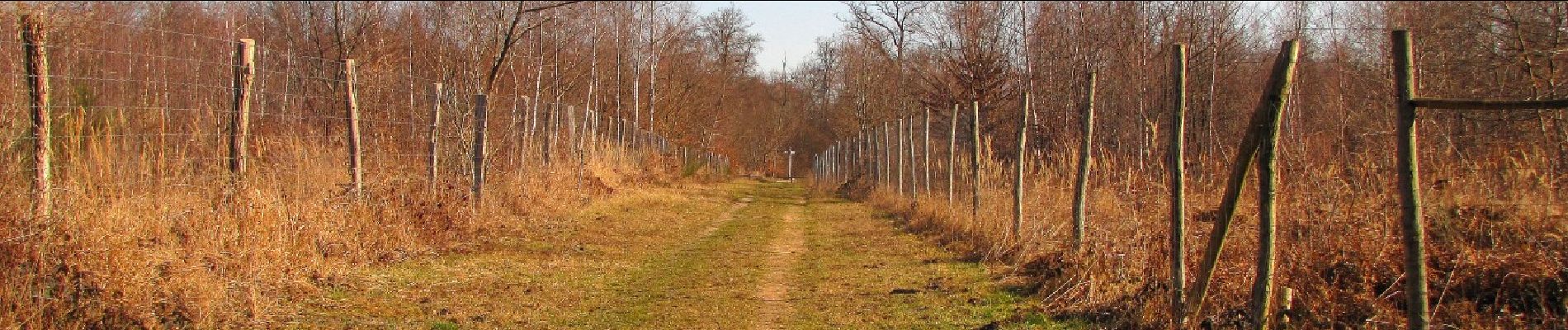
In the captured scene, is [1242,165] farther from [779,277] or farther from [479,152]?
[479,152]

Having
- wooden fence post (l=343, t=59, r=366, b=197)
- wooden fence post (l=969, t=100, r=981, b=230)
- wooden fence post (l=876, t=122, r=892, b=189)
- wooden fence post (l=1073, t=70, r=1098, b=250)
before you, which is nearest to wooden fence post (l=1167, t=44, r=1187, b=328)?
wooden fence post (l=1073, t=70, r=1098, b=250)

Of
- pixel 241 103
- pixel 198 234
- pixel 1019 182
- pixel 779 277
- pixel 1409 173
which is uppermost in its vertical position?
pixel 241 103

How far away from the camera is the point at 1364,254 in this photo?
5621 millimetres

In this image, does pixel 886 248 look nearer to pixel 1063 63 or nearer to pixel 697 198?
pixel 697 198

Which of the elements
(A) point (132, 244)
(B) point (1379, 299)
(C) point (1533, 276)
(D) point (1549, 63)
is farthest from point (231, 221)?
(D) point (1549, 63)

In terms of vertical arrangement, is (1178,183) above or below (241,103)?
below

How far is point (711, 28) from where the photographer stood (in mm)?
49219

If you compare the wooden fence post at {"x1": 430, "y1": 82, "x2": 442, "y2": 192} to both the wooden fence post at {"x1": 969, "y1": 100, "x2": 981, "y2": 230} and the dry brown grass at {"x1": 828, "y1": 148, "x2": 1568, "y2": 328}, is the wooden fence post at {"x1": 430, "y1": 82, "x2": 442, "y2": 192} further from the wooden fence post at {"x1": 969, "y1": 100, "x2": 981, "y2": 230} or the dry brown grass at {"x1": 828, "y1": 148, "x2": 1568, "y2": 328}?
the dry brown grass at {"x1": 828, "y1": 148, "x2": 1568, "y2": 328}

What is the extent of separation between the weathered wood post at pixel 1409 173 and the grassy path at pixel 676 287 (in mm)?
2595

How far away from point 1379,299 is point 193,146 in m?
6.81

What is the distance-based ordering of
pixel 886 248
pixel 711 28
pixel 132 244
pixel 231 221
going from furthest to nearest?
pixel 711 28 → pixel 886 248 → pixel 231 221 → pixel 132 244

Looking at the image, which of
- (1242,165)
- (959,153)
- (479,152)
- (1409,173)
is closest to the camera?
(1409,173)

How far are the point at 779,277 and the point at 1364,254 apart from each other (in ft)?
15.0

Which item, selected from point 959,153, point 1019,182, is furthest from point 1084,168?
point 959,153
